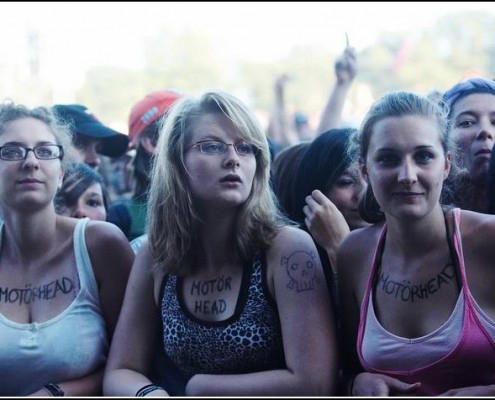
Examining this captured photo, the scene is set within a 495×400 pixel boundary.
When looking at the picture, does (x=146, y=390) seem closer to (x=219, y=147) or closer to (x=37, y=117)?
(x=219, y=147)

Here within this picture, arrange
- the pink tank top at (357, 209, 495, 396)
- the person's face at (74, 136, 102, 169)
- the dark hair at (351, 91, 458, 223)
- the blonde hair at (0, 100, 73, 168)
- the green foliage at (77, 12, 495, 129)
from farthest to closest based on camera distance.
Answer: the green foliage at (77, 12, 495, 129) → the person's face at (74, 136, 102, 169) → the blonde hair at (0, 100, 73, 168) → the dark hair at (351, 91, 458, 223) → the pink tank top at (357, 209, 495, 396)

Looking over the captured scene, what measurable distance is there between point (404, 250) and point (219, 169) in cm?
70

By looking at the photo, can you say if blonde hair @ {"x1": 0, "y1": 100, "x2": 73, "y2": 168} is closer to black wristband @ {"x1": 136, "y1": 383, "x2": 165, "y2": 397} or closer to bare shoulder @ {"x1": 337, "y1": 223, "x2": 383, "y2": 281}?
black wristband @ {"x1": 136, "y1": 383, "x2": 165, "y2": 397}

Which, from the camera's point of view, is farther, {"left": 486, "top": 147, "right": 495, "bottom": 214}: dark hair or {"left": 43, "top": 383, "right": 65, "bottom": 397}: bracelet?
{"left": 486, "top": 147, "right": 495, "bottom": 214}: dark hair

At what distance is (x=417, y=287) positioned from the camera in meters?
2.60

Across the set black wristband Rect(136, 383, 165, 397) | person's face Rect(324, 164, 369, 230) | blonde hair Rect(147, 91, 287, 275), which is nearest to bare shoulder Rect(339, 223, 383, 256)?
blonde hair Rect(147, 91, 287, 275)

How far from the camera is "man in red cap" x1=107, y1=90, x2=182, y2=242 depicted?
3959 mm

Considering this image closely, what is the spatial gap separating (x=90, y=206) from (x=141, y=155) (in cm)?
52

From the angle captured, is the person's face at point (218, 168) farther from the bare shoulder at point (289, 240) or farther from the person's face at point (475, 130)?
the person's face at point (475, 130)

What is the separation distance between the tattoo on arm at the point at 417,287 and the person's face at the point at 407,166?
0.67ft

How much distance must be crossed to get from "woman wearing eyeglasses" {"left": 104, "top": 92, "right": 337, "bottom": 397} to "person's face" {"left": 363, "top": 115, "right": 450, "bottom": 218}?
0.36 metres

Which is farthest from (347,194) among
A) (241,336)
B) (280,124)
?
(280,124)

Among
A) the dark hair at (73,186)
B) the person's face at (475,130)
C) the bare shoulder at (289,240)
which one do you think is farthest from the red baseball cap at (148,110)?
the bare shoulder at (289,240)

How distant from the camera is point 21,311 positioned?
3.01 meters
